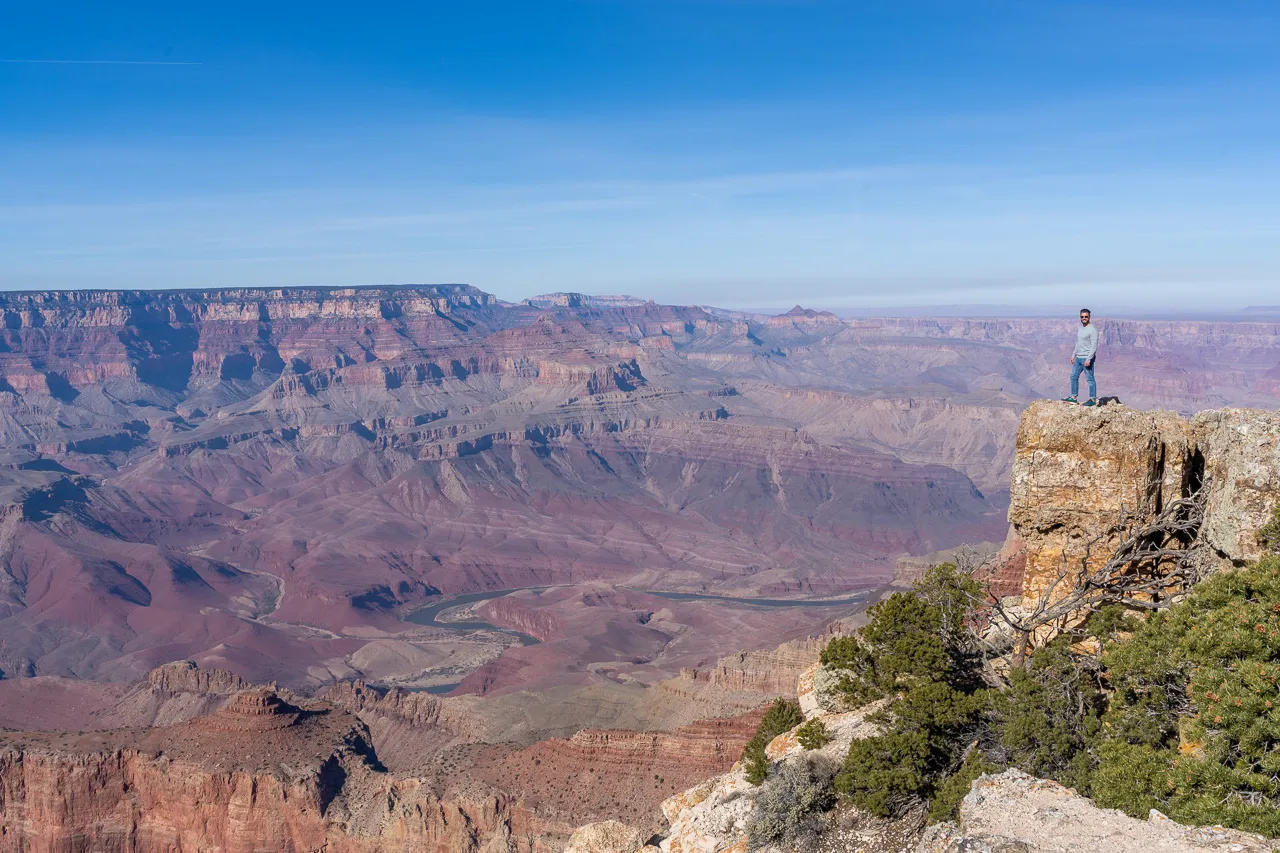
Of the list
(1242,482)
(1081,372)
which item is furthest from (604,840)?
(1242,482)

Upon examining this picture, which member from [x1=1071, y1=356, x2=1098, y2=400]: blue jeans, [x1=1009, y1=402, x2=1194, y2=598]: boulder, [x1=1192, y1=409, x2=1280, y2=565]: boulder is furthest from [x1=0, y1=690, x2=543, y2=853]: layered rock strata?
[x1=1192, y1=409, x2=1280, y2=565]: boulder

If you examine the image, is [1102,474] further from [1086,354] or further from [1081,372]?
[1086,354]

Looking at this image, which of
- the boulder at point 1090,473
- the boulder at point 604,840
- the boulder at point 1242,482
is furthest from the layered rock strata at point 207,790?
the boulder at point 1242,482

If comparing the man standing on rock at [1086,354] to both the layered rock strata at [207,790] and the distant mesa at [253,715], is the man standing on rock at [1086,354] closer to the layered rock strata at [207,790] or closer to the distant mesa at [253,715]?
the layered rock strata at [207,790]

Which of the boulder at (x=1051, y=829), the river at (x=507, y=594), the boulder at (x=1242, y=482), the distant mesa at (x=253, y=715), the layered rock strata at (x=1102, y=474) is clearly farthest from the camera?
the river at (x=507, y=594)

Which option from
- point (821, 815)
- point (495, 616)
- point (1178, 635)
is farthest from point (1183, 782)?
point (495, 616)

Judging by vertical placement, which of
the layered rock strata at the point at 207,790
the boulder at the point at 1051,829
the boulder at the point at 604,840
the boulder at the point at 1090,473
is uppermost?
the boulder at the point at 1090,473

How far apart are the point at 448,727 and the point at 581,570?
106 meters

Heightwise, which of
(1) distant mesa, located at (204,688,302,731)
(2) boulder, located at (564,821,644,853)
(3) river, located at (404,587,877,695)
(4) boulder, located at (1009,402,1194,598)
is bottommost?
(3) river, located at (404,587,877,695)

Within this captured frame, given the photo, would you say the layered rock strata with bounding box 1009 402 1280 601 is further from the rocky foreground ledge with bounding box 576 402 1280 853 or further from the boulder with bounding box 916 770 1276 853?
the boulder with bounding box 916 770 1276 853

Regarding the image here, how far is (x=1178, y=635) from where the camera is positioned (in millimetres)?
16250

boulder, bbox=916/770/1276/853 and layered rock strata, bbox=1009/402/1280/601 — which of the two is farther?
layered rock strata, bbox=1009/402/1280/601

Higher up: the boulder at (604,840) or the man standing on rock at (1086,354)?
the man standing on rock at (1086,354)

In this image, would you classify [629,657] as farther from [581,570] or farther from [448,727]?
[581,570]
